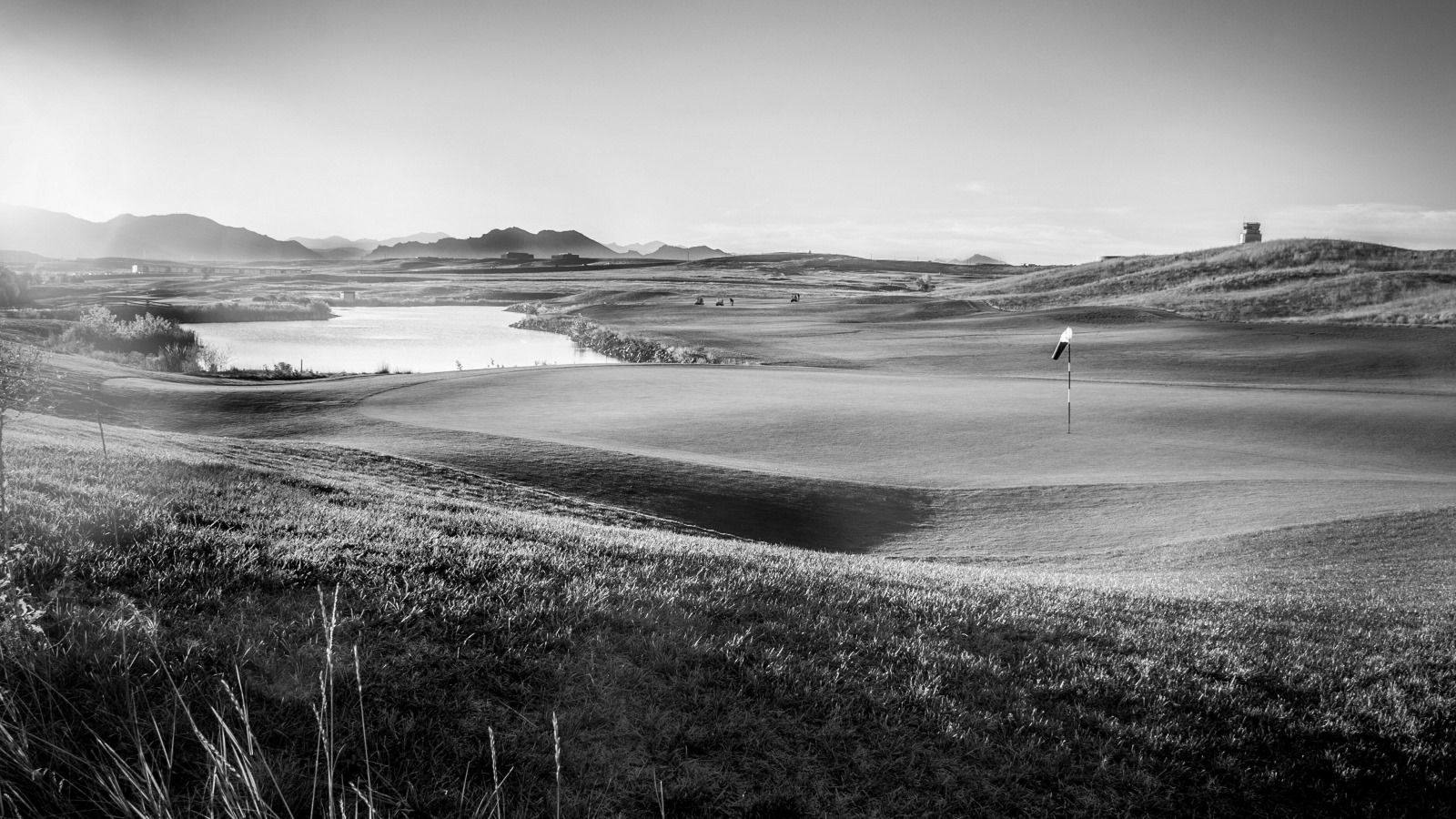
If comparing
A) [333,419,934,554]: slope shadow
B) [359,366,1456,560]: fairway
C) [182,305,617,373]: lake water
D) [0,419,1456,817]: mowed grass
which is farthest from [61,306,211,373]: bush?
[0,419,1456,817]: mowed grass

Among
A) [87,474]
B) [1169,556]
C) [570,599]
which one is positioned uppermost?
[87,474]

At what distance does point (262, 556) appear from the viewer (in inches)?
231

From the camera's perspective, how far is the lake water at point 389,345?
49844 mm

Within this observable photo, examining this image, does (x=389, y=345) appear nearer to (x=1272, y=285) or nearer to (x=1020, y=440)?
(x=1020, y=440)

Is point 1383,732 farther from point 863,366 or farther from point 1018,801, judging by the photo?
point 863,366

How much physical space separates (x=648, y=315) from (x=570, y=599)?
67439 millimetres

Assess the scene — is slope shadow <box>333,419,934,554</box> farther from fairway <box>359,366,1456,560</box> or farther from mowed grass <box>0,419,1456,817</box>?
mowed grass <box>0,419,1456,817</box>

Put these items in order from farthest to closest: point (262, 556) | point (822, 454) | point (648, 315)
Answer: point (648, 315) → point (822, 454) → point (262, 556)

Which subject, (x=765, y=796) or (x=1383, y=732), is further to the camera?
(x=1383, y=732)

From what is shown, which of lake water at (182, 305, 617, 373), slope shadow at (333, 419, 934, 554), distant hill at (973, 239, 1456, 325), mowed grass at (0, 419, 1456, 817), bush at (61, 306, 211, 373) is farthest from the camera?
distant hill at (973, 239, 1456, 325)

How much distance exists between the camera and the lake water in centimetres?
4984

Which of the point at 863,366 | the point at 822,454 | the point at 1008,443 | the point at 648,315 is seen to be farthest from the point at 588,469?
the point at 648,315

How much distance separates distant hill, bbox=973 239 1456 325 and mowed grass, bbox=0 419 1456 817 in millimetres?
59636

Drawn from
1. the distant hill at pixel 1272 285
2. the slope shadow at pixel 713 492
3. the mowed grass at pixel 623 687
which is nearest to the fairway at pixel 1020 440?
the slope shadow at pixel 713 492
